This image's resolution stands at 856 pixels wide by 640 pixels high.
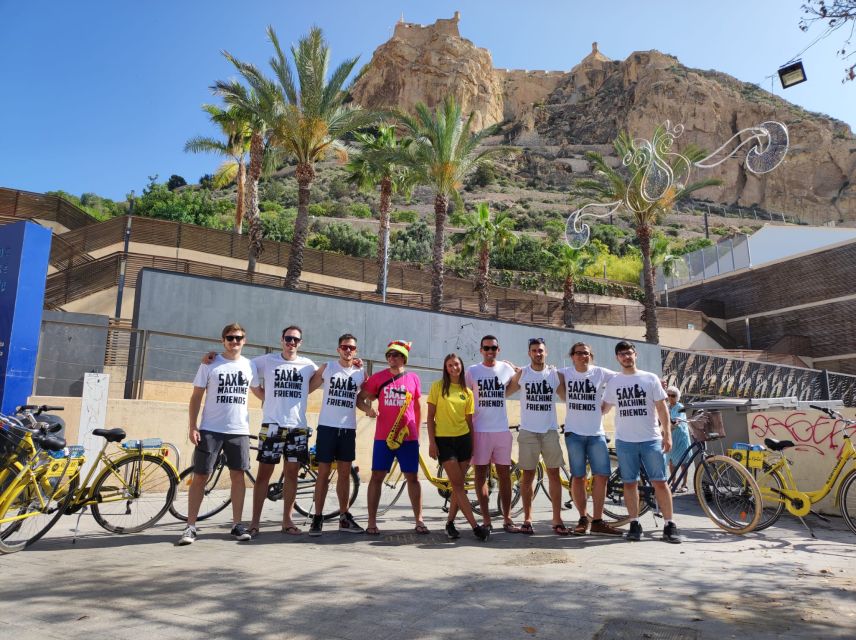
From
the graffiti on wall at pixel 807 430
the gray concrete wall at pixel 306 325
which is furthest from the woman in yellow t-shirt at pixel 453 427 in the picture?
the graffiti on wall at pixel 807 430

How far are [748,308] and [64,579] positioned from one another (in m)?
37.0

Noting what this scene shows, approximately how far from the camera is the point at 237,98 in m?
21.5

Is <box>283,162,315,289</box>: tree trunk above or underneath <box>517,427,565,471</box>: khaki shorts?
above

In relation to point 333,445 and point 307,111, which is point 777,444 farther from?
point 307,111

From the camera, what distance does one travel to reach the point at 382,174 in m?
28.2

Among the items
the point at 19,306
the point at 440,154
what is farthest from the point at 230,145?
the point at 19,306

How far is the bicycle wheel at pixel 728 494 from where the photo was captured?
616 cm

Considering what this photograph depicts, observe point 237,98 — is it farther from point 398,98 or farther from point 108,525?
point 398,98

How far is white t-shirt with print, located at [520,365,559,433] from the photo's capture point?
615cm

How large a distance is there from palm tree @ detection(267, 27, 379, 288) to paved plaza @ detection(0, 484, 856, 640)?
16.0 m

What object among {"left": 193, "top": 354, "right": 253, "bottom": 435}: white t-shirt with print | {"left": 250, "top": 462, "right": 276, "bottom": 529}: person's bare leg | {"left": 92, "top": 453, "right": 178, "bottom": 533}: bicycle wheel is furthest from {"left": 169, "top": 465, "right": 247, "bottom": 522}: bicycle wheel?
{"left": 193, "top": 354, "right": 253, "bottom": 435}: white t-shirt with print

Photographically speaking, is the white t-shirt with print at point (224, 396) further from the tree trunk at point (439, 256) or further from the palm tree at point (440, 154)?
the tree trunk at point (439, 256)

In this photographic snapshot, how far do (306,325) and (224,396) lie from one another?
8916 millimetres

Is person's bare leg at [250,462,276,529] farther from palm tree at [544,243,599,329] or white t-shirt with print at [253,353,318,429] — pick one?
palm tree at [544,243,599,329]
